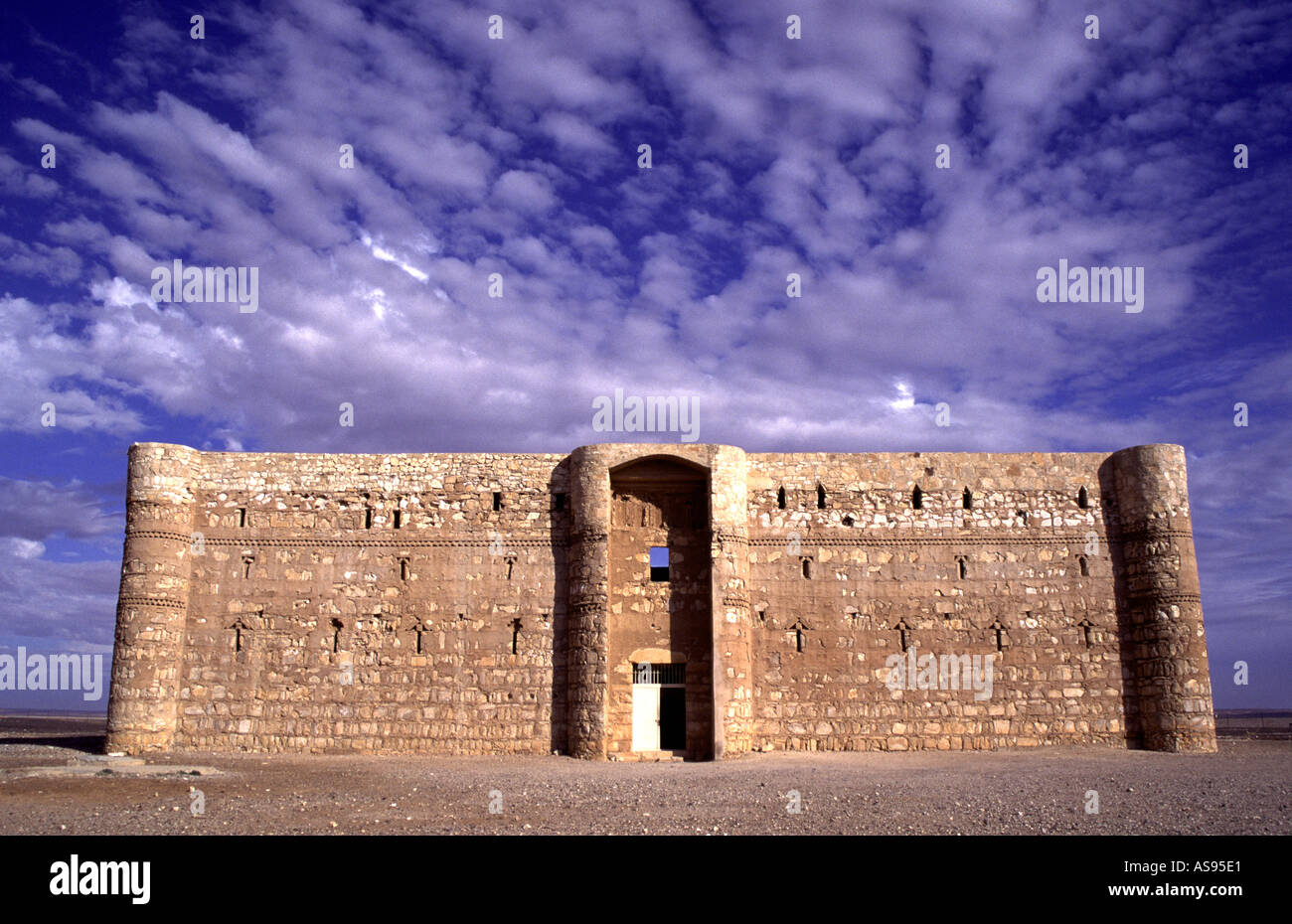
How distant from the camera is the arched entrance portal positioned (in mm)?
19297

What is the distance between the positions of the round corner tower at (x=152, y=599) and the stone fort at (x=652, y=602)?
49 millimetres

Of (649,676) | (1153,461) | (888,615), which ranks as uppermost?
(1153,461)

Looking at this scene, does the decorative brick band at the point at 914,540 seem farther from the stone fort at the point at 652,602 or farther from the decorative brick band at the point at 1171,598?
the decorative brick band at the point at 1171,598

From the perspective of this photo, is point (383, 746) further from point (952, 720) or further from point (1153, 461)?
point (1153, 461)

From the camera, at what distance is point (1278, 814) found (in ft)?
34.4

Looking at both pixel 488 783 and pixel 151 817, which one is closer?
pixel 151 817

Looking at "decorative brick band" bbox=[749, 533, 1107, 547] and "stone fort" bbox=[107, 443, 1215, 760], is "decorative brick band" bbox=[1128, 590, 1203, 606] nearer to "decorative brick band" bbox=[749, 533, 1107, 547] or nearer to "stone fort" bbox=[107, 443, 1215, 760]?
"stone fort" bbox=[107, 443, 1215, 760]

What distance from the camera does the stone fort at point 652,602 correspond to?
19.2 m

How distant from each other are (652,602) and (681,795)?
7.45m

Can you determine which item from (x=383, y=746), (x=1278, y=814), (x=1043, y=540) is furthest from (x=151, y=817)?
(x=1043, y=540)

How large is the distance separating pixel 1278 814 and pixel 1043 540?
1029cm

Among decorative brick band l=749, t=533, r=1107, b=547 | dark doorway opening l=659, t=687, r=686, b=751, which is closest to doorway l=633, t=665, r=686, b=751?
dark doorway opening l=659, t=687, r=686, b=751

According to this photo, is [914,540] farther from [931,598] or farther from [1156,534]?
[1156,534]

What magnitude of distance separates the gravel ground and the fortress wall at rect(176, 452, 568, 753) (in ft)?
3.18
